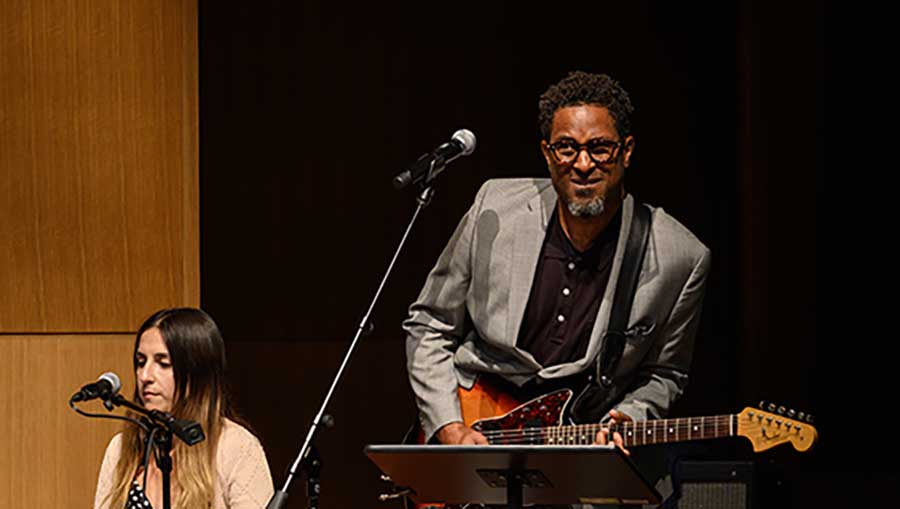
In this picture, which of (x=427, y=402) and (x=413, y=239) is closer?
(x=427, y=402)

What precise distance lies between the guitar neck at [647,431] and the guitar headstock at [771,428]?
0.04 m

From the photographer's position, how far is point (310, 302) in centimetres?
552

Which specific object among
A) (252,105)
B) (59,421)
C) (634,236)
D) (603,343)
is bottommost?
(59,421)

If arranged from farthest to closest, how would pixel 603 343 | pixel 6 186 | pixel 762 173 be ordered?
pixel 762 173 < pixel 6 186 < pixel 603 343

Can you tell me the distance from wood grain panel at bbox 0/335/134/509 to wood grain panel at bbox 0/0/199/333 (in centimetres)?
6

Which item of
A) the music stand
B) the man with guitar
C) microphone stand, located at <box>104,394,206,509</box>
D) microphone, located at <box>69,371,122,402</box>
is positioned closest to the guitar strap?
the man with guitar

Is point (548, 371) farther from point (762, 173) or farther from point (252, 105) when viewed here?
point (252, 105)

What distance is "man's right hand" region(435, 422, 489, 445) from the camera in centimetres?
390

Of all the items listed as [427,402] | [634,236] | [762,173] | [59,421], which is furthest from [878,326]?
[59,421]

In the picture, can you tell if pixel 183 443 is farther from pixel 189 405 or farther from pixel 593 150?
pixel 593 150

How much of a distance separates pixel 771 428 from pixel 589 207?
79 centimetres

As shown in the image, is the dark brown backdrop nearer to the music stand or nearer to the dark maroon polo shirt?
the dark maroon polo shirt

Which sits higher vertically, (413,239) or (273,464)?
(413,239)

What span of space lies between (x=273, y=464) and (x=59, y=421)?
1534mm
